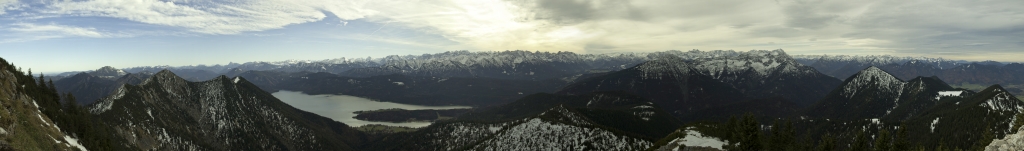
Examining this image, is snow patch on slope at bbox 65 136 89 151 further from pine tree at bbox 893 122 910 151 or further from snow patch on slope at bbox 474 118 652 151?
pine tree at bbox 893 122 910 151

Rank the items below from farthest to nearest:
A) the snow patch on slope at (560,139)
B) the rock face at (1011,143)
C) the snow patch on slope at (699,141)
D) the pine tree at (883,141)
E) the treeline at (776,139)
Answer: the snow patch on slope at (560,139)
the snow patch on slope at (699,141)
the treeline at (776,139)
the pine tree at (883,141)
the rock face at (1011,143)

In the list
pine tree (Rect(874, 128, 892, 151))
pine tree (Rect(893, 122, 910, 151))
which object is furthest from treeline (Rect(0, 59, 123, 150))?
pine tree (Rect(893, 122, 910, 151))

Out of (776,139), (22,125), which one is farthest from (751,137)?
(22,125)

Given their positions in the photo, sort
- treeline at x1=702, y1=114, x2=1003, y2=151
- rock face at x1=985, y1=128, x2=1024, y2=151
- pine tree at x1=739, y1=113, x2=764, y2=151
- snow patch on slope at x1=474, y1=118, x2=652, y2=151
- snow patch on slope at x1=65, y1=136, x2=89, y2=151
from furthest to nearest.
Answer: snow patch on slope at x1=474, y1=118, x2=652, y2=151 → pine tree at x1=739, y1=113, x2=764, y2=151 → treeline at x1=702, y1=114, x2=1003, y2=151 → snow patch on slope at x1=65, y1=136, x2=89, y2=151 → rock face at x1=985, y1=128, x2=1024, y2=151

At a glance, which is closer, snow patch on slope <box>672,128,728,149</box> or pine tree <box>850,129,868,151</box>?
pine tree <box>850,129,868,151</box>

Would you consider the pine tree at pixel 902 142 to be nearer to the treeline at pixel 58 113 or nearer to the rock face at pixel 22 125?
the rock face at pixel 22 125

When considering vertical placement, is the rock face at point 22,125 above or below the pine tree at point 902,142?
above

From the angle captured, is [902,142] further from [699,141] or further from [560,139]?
[560,139]

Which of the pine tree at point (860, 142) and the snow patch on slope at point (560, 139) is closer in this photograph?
the pine tree at point (860, 142)

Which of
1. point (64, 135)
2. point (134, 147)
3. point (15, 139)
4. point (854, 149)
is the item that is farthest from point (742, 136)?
point (134, 147)

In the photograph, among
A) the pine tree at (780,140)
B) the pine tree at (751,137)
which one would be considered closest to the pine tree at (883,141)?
the pine tree at (780,140)
